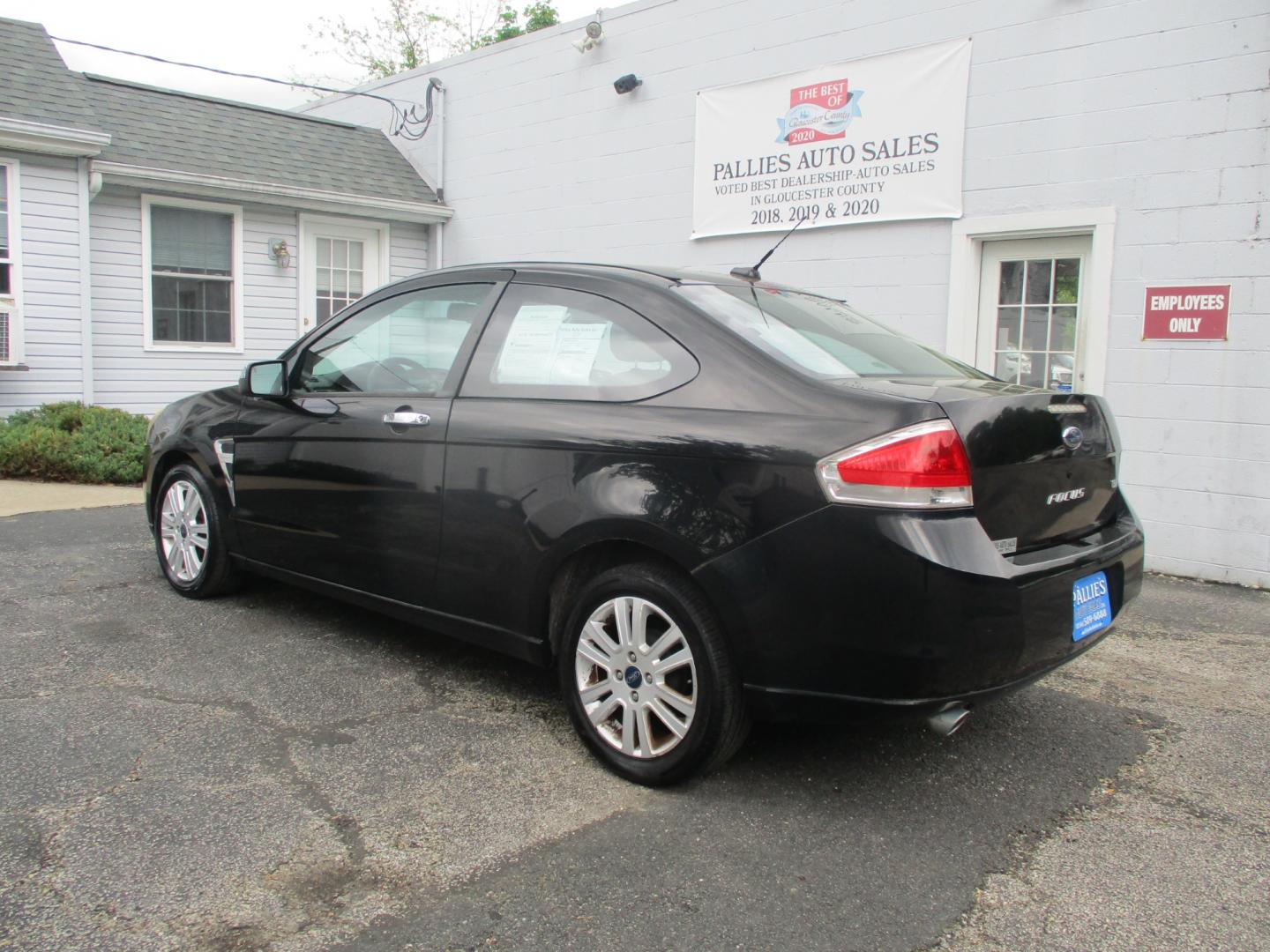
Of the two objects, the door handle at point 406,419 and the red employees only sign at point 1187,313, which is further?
the red employees only sign at point 1187,313

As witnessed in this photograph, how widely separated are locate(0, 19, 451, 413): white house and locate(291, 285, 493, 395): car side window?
22.4 ft

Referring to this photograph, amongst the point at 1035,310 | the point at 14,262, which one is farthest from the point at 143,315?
the point at 1035,310

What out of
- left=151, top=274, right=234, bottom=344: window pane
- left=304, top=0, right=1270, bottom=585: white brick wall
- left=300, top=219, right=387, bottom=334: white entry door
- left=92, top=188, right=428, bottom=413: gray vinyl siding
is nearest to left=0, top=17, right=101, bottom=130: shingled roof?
left=92, top=188, right=428, bottom=413: gray vinyl siding

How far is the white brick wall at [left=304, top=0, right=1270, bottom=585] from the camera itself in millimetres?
6328

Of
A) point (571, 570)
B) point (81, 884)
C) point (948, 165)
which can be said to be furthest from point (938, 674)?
point (948, 165)

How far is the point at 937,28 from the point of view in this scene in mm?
7688

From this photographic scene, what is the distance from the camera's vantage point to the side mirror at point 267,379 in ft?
14.5

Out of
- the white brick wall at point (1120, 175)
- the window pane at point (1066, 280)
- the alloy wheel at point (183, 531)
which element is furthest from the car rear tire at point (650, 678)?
the window pane at point (1066, 280)

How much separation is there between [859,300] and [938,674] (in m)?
6.05

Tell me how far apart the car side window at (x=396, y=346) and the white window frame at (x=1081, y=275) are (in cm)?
472

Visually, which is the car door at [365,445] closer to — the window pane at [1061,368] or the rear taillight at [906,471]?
the rear taillight at [906,471]

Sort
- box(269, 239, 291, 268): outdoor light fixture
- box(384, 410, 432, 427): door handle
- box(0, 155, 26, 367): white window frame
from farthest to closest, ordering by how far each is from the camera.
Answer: box(269, 239, 291, 268): outdoor light fixture, box(0, 155, 26, 367): white window frame, box(384, 410, 432, 427): door handle

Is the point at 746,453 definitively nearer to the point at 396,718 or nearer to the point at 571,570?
the point at 571,570

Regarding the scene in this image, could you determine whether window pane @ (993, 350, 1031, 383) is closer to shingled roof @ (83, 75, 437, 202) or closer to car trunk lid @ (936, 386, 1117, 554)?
car trunk lid @ (936, 386, 1117, 554)
